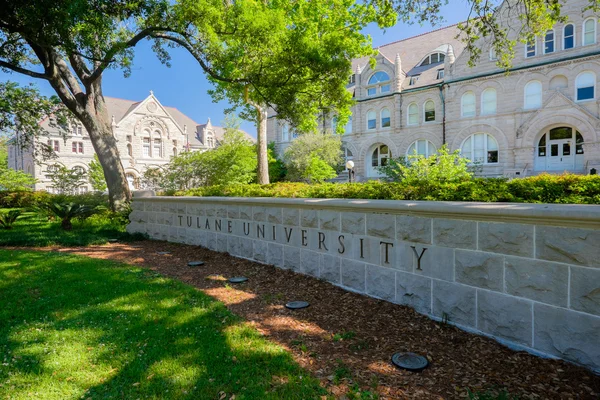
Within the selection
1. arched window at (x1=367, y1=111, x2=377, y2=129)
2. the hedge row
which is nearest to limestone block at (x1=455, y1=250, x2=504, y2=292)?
the hedge row

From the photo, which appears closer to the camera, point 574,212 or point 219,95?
point 574,212

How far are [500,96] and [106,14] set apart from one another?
25498 mm

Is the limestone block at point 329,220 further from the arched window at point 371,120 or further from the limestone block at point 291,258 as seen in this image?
the arched window at point 371,120

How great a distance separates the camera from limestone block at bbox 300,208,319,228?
16.2 ft

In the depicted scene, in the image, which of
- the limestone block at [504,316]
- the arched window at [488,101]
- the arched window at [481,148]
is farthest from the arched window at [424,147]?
the limestone block at [504,316]

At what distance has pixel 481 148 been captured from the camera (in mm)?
25938

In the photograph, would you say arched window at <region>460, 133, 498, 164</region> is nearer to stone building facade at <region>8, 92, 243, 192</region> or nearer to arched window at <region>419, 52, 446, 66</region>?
arched window at <region>419, 52, 446, 66</region>

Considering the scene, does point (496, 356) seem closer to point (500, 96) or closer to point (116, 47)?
point (116, 47)

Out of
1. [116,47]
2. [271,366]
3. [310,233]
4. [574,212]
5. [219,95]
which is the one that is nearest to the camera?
[574,212]

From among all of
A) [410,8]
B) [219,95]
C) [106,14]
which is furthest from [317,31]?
[106,14]

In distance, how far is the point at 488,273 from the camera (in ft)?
10.1

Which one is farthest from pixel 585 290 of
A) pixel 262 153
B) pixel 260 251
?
pixel 262 153

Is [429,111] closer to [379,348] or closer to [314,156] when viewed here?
[314,156]

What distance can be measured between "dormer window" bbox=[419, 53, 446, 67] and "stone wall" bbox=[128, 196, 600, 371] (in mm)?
29217
